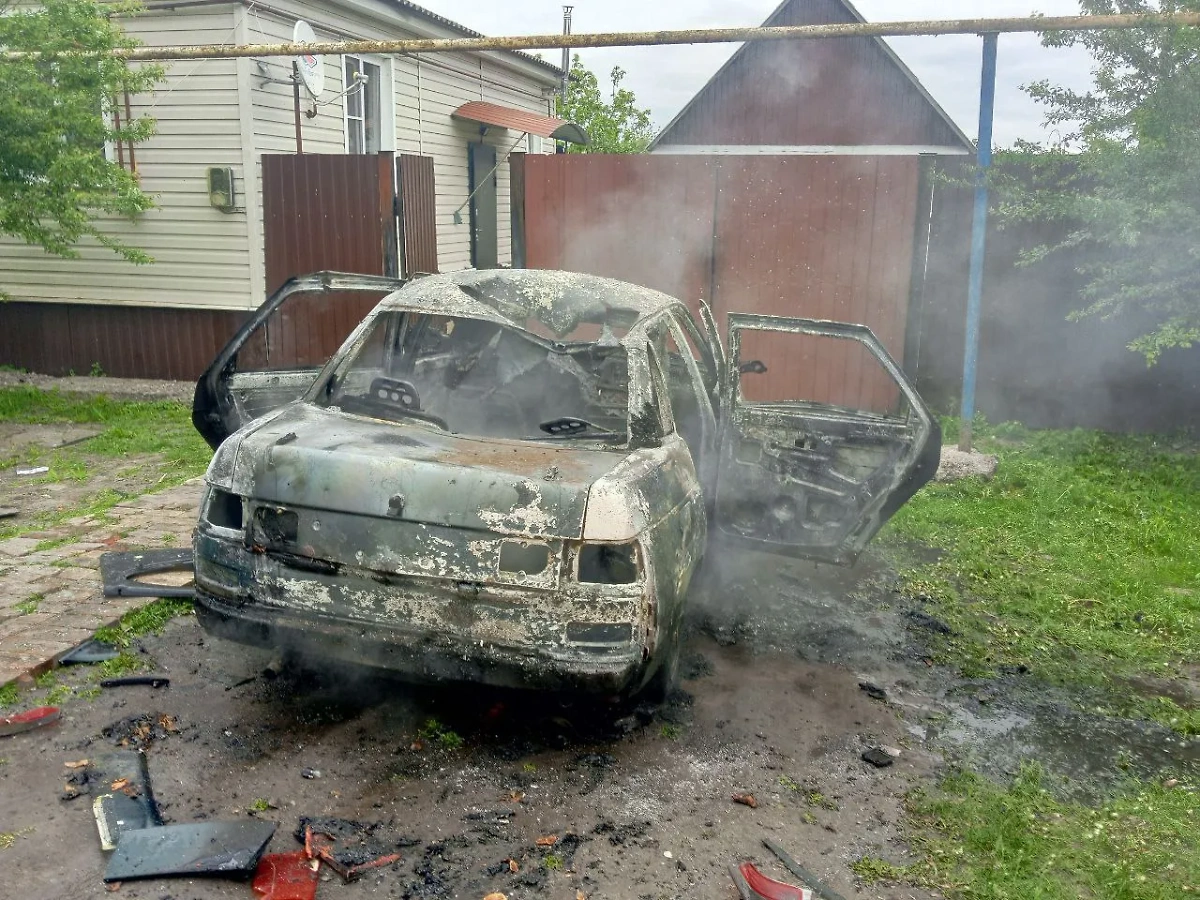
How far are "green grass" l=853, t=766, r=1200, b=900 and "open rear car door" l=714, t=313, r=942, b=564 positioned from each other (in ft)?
5.39

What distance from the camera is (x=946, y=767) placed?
389 centimetres

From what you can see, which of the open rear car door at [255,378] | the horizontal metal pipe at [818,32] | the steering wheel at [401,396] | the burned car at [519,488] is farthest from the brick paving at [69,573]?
the horizontal metal pipe at [818,32]

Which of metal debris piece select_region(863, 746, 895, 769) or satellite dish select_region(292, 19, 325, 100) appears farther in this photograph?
satellite dish select_region(292, 19, 325, 100)

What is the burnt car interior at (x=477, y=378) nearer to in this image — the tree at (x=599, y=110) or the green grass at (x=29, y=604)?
the green grass at (x=29, y=604)

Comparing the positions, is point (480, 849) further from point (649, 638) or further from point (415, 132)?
point (415, 132)

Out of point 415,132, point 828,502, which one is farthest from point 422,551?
point 415,132

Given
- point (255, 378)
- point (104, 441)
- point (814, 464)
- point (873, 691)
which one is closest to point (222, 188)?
point (104, 441)

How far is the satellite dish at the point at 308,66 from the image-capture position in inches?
398

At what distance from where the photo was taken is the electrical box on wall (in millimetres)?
10328

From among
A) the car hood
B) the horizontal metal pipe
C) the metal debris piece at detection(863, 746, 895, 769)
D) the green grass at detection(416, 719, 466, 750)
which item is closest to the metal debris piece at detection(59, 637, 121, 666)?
the car hood

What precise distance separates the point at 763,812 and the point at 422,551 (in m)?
1.50

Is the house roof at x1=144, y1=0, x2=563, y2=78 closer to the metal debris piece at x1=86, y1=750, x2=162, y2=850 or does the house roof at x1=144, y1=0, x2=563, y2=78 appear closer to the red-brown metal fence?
the red-brown metal fence

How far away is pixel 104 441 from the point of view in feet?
28.3

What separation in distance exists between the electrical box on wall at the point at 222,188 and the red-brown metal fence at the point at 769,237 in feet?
10.2
